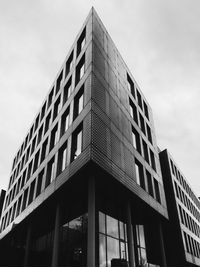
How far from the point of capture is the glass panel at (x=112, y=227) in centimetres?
1535

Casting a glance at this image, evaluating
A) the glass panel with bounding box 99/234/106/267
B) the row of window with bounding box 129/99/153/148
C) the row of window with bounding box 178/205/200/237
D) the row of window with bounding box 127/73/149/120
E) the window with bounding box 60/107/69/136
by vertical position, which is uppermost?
the row of window with bounding box 127/73/149/120

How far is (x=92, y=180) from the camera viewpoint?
14.6 m

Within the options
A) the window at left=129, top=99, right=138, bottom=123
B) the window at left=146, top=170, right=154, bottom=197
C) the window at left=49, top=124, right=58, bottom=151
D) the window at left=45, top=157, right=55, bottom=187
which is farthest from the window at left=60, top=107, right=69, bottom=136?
the window at left=146, top=170, right=154, bottom=197

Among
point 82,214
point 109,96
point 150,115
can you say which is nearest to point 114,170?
point 82,214

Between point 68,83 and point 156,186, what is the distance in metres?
15.0

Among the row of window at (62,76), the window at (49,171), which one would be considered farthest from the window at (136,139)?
the window at (49,171)

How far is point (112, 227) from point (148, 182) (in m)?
8.90

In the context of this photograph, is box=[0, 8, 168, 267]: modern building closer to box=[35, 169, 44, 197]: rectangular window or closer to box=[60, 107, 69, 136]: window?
box=[35, 169, 44, 197]: rectangular window

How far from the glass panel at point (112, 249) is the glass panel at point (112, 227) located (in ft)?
1.24

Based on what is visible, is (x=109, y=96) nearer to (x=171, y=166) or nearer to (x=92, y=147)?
(x=92, y=147)

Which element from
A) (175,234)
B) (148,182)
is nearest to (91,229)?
(148,182)

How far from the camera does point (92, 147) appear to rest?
14617 mm

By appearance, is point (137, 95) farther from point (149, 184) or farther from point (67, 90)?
point (149, 184)

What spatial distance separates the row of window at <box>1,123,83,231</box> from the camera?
17625mm
